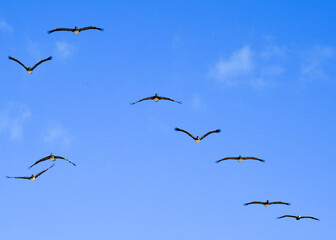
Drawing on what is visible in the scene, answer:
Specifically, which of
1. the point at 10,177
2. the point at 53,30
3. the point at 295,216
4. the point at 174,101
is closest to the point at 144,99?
the point at 174,101

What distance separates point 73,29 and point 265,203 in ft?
106

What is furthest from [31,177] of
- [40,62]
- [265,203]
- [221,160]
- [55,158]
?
[265,203]

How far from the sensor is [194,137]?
6456 cm

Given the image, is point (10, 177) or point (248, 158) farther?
point (248, 158)

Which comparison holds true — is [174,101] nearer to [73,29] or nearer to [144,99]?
[144,99]

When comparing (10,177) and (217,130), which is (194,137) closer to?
(217,130)

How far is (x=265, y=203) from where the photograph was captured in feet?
229

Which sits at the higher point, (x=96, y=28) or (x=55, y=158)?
(x=96, y=28)

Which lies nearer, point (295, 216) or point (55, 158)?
point (55, 158)

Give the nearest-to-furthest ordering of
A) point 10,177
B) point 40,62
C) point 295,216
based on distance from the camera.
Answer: point 10,177 < point 40,62 < point 295,216

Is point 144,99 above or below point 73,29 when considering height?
below

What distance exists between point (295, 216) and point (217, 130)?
643 inches

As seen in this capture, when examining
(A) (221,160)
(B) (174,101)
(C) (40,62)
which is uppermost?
(C) (40,62)

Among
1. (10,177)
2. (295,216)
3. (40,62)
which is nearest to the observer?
(10,177)
